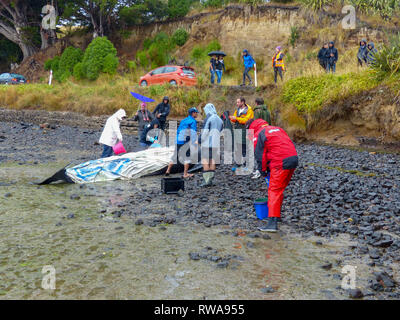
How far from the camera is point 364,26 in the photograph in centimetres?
2238

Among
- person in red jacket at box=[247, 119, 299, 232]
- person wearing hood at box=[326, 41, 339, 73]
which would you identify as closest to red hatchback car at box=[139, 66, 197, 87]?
person wearing hood at box=[326, 41, 339, 73]

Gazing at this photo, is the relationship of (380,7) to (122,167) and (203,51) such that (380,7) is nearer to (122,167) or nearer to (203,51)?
(203,51)

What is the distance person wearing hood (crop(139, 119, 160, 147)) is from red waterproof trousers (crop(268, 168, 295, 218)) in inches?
290

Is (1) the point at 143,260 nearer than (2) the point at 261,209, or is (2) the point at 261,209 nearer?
(1) the point at 143,260

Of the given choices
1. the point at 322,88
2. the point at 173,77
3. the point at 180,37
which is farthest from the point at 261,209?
the point at 180,37

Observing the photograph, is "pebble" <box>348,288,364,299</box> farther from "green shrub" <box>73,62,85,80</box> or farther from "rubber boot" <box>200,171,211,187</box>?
"green shrub" <box>73,62,85,80</box>

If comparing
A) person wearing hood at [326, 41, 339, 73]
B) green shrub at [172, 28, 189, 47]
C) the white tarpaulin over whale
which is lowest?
the white tarpaulin over whale

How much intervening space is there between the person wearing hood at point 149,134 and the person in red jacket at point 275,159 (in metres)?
7.27

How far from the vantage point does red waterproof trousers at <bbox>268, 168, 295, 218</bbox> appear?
19.6 feet

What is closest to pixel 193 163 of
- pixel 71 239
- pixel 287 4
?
pixel 71 239

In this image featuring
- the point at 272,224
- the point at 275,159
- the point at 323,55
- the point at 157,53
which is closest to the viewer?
the point at 275,159

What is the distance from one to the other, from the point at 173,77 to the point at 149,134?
9483 millimetres

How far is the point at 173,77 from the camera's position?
2217 centimetres
